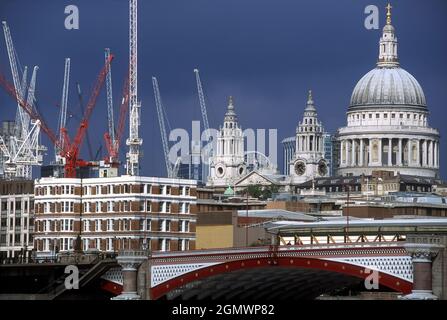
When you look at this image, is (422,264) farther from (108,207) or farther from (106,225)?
(108,207)

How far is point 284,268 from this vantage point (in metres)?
144

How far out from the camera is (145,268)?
151125 mm

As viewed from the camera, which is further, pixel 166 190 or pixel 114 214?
pixel 166 190

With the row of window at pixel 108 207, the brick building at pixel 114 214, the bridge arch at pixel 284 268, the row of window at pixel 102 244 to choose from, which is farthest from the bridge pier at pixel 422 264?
the row of window at pixel 108 207

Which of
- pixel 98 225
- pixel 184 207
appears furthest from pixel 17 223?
pixel 184 207

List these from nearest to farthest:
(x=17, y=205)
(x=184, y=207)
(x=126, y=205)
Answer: (x=126, y=205) < (x=184, y=207) < (x=17, y=205)

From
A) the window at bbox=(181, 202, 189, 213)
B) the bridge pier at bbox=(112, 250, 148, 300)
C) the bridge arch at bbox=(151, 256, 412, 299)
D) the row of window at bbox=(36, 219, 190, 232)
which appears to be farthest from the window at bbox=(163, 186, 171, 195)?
the bridge pier at bbox=(112, 250, 148, 300)

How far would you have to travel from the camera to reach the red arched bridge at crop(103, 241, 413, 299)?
443 ft

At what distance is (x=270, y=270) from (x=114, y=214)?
1167 inches

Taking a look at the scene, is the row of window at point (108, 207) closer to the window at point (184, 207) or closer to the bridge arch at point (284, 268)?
the window at point (184, 207)
